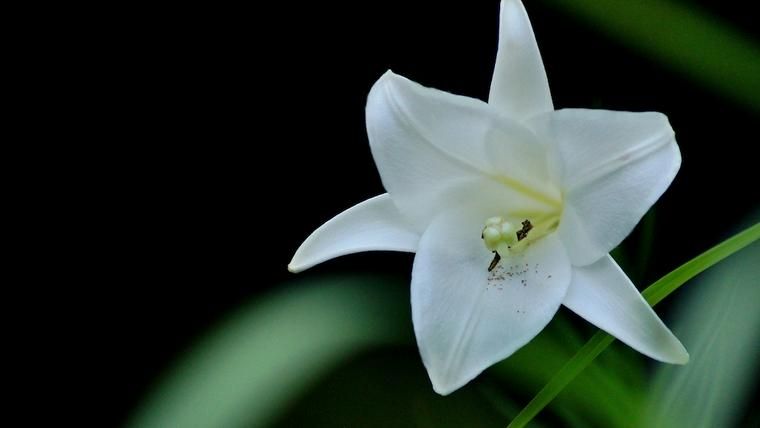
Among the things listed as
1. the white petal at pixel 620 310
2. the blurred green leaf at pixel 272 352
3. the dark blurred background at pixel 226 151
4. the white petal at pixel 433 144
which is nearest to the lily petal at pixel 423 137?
the white petal at pixel 433 144

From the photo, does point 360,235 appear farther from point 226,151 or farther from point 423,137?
point 226,151

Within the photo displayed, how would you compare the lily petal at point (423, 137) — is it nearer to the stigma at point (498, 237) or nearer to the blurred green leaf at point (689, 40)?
the stigma at point (498, 237)

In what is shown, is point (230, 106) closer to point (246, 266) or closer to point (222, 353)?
point (246, 266)

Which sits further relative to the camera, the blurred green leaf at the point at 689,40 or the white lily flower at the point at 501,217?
the blurred green leaf at the point at 689,40

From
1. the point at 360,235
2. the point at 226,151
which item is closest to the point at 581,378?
the point at 360,235

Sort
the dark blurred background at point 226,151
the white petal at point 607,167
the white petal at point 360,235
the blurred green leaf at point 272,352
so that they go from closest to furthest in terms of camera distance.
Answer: the white petal at point 607,167 < the white petal at point 360,235 < the blurred green leaf at point 272,352 < the dark blurred background at point 226,151

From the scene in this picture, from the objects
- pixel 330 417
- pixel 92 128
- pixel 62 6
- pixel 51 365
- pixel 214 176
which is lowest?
pixel 330 417

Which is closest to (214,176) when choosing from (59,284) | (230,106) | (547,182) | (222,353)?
(230,106)
